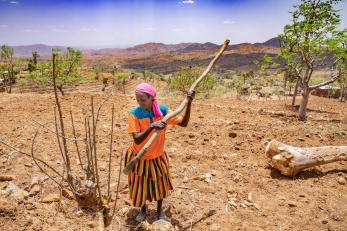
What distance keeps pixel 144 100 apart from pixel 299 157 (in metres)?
2.46

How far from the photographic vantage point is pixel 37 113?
259 inches

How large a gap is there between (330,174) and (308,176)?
31 centimetres

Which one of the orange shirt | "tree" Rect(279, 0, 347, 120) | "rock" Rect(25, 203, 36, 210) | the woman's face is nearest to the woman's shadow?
the orange shirt

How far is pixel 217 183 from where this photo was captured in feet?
12.1

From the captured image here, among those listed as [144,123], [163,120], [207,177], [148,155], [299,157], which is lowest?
[207,177]

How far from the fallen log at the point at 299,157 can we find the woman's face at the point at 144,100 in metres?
2.24

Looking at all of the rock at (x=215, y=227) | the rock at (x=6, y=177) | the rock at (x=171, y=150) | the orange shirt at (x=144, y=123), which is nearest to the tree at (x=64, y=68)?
the rock at (x=171, y=150)

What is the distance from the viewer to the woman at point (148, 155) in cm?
250

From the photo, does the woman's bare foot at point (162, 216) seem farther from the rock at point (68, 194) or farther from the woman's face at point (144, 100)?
the woman's face at point (144, 100)

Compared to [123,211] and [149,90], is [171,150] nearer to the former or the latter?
[123,211]

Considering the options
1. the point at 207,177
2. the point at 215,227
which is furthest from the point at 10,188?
the point at 207,177

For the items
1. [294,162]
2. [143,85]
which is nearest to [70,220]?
[143,85]

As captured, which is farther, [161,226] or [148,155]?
[148,155]

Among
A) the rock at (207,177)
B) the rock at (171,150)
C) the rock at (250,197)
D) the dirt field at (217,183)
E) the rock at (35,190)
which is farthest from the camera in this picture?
the rock at (171,150)
